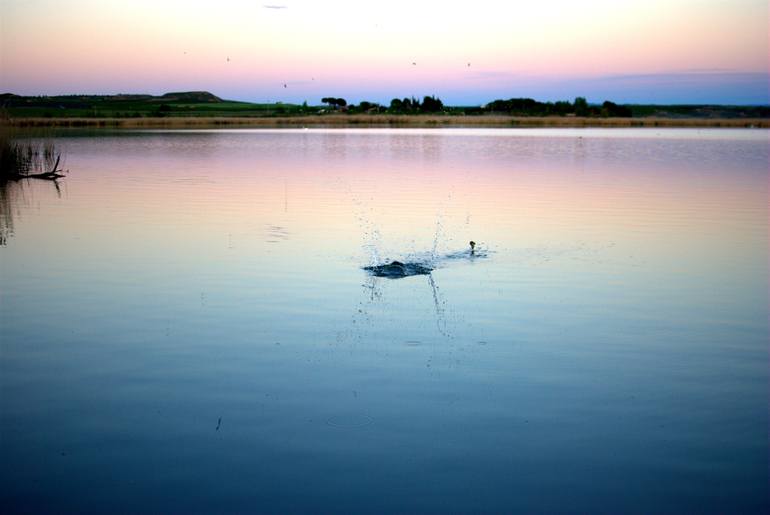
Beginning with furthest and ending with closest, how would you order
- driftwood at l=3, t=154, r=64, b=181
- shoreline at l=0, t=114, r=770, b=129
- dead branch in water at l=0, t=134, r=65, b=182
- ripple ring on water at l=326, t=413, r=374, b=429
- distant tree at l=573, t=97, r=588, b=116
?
1. distant tree at l=573, t=97, r=588, b=116
2. shoreline at l=0, t=114, r=770, b=129
3. driftwood at l=3, t=154, r=64, b=181
4. dead branch in water at l=0, t=134, r=65, b=182
5. ripple ring on water at l=326, t=413, r=374, b=429

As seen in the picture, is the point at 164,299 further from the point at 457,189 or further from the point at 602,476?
the point at 457,189

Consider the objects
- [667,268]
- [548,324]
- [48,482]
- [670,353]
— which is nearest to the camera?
[48,482]

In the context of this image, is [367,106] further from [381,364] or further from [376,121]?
[381,364]

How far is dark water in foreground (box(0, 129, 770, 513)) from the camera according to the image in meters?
6.02

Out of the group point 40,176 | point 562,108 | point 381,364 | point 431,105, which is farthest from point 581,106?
point 381,364

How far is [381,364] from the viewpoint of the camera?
875cm

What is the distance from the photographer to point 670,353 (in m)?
9.34

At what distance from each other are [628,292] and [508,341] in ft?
11.8

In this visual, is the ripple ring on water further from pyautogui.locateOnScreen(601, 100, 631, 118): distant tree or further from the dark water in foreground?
pyautogui.locateOnScreen(601, 100, 631, 118): distant tree

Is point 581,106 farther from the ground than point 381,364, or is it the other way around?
point 581,106

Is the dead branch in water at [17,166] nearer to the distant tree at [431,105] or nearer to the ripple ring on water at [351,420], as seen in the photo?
the ripple ring on water at [351,420]

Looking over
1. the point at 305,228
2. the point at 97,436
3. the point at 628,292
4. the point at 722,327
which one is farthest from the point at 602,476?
the point at 305,228

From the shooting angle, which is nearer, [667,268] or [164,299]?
[164,299]

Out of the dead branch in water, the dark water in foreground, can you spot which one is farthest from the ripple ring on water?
the dead branch in water
